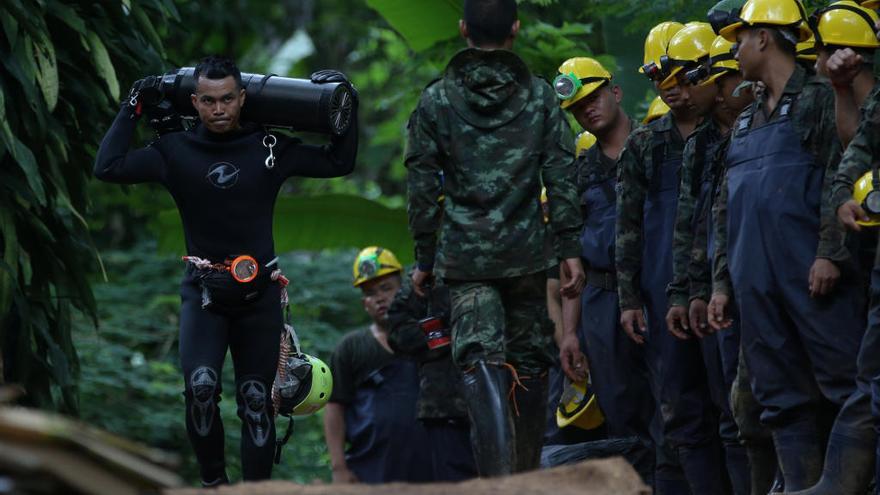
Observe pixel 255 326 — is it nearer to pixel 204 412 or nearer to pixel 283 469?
pixel 204 412

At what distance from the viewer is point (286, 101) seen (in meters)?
8.15

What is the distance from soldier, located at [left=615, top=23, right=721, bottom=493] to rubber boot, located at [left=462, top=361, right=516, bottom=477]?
4.31ft

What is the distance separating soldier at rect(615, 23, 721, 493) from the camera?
876cm

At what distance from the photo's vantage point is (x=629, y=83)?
12.8 meters

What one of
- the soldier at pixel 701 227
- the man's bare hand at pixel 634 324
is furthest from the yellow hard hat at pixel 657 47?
the man's bare hand at pixel 634 324

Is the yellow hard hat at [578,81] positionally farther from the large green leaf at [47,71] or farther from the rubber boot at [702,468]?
the large green leaf at [47,71]

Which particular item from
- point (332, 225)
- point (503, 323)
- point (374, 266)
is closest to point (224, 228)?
point (503, 323)

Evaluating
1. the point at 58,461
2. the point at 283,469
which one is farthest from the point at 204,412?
the point at 283,469

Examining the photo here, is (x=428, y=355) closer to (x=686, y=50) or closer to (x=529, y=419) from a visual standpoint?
(x=529, y=419)

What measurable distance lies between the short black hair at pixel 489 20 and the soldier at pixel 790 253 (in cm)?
114

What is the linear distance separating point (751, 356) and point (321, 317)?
10.9 m

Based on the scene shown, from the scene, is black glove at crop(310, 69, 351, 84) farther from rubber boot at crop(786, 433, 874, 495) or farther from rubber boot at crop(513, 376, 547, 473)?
rubber boot at crop(786, 433, 874, 495)

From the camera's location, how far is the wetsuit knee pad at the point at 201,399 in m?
7.73

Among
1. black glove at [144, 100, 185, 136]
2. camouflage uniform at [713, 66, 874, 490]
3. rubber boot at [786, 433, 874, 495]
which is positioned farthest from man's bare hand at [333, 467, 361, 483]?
rubber boot at [786, 433, 874, 495]
